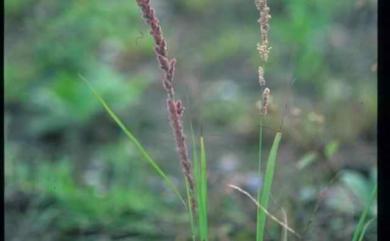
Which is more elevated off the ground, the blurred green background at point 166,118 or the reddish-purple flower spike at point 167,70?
the reddish-purple flower spike at point 167,70

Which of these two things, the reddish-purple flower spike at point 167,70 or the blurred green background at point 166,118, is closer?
the reddish-purple flower spike at point 167,70

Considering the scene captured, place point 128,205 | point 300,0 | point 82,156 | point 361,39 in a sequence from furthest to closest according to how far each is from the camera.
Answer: point 361,39, point 82,156, point 300,0, point 128,205

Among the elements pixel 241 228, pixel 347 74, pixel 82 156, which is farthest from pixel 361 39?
pixel 241 228

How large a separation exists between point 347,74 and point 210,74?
605 millimetres

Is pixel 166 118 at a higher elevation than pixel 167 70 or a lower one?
lower

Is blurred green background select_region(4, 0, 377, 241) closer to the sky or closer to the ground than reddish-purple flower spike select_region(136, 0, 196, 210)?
closer to the ground

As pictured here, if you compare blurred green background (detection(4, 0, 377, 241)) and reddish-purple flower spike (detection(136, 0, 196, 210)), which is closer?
reddish-purple flower spike (detection(136, 0, 196, 210))

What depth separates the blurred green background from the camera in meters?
2.28

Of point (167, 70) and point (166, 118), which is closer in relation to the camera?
point (167, 70)

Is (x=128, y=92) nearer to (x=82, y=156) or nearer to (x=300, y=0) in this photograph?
(x=82, y=156)

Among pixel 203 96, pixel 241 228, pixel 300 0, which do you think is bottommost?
pixel 241 228

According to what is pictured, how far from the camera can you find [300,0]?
2.75m

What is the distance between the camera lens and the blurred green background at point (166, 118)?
2.28 metres

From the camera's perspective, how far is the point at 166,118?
3.27m
